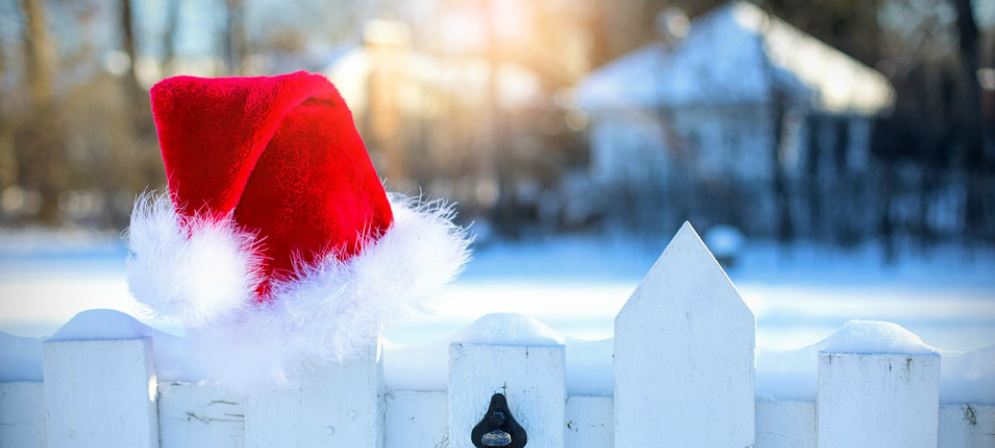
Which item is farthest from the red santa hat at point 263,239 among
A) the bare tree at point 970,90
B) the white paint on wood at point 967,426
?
the bare tree at point 970,90

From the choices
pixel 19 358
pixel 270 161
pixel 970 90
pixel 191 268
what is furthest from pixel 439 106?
pixel 191 268

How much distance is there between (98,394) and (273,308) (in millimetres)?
416

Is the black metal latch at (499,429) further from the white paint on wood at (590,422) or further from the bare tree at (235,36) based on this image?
the bare tree at (235,36)

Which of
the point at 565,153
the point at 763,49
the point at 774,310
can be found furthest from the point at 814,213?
the point at 565,153

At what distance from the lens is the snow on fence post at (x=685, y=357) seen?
1205 mm

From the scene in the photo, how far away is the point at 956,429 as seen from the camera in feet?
4.03

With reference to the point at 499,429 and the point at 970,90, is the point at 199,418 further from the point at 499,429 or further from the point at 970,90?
the point at 970,90

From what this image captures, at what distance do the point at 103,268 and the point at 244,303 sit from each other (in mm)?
7130

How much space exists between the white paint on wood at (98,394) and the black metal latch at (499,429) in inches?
24.7

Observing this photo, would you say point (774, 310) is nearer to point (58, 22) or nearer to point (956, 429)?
point (956, 429)

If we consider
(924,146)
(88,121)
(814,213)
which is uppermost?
(88,121)

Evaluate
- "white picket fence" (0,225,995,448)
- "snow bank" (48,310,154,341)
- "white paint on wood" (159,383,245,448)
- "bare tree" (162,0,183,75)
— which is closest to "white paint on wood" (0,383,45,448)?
"white picket fence" (0,225,995,448)

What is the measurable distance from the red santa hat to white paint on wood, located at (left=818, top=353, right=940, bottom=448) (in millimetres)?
737

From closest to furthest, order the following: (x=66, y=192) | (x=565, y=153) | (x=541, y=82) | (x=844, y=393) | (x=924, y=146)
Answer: (x=844, y=393)
(x=924, y=146)
(x=66, y=192)
(x=565, y=153)
(x=541, y=82)
